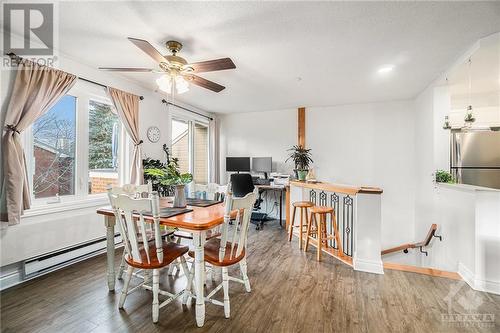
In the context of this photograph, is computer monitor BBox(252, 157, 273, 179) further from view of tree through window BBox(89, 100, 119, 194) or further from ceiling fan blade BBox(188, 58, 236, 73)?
ceiling fan blade BBox(188, 58, 236, 73)

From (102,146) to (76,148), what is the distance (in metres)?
0.39

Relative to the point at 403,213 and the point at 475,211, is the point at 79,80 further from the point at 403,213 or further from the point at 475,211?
the point at 403,213

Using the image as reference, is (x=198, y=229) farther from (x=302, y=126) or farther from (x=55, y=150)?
(x=302, y=126)

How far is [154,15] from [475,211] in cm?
366

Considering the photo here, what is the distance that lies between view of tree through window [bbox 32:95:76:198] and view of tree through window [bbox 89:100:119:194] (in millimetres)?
244

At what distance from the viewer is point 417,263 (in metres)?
4.02

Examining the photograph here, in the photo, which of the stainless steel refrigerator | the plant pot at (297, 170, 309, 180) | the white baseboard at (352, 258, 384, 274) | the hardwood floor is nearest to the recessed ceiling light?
the stainless steel refrigerator

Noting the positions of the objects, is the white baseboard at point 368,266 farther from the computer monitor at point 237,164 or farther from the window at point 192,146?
the window at point 192,146

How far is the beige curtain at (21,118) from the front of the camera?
2180mm

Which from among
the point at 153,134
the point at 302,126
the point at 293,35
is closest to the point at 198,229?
the point at 293,35

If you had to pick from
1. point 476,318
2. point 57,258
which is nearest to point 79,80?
point 57,258

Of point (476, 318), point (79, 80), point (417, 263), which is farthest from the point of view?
point (417, 263)

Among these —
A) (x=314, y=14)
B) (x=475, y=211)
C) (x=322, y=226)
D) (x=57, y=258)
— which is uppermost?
(x=314, y=14)

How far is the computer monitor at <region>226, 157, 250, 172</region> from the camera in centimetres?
535
